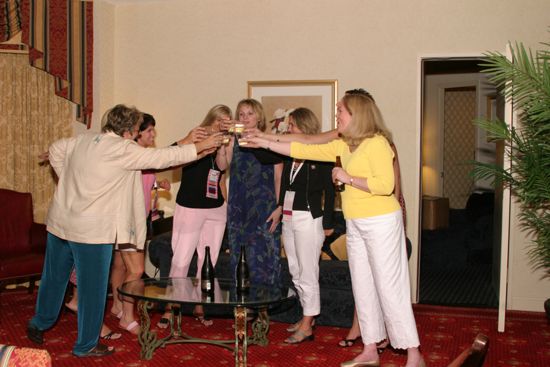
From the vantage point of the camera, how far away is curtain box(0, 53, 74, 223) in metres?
6.44

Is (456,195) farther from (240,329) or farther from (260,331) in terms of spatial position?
(240,329)

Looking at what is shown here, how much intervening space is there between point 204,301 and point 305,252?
0.91 m

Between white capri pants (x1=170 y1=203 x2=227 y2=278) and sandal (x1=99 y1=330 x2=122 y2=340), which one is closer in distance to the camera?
sandal (x1=99 y1=330 x2=122 y2=340)

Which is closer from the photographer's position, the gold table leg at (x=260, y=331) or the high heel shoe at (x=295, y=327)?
the gold table leg at (x=260, y=331)

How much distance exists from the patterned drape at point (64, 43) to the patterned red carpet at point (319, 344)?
1.99 m

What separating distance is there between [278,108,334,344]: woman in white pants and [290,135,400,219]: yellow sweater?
26.8 inches

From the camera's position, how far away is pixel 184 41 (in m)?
6.75

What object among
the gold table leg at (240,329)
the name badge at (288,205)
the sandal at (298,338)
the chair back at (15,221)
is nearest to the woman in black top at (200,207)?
the name badge at (288,205)

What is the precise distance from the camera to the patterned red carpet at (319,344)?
4.44 m

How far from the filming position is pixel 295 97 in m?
6.50

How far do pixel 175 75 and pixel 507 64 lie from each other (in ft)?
12.7

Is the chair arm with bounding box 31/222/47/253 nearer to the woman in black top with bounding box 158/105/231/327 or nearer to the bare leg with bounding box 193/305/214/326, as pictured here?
the woman in black top with bounding box 158/105/231/327

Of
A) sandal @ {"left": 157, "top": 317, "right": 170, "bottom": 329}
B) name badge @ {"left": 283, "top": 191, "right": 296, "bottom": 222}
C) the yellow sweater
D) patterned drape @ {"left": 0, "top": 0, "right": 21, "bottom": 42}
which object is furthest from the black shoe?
patterned drape @ {"left": 0, "top": 0, "right": 21, "bottom": 42}

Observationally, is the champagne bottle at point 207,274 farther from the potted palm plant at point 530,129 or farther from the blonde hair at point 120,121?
the potted palm plant at point 530,129
